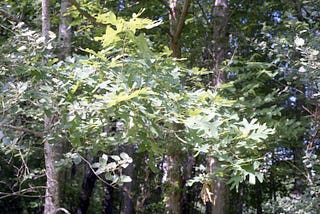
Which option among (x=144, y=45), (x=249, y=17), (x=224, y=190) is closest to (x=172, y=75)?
(x=144, y=45)

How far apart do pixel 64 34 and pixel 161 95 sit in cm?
223

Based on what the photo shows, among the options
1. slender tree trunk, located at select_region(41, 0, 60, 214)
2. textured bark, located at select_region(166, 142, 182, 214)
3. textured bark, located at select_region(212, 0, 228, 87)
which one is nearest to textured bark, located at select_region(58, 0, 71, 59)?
slender tree trunk, located at select_region(41, 0, 60, 214)

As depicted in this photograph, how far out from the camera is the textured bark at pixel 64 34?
3.72m

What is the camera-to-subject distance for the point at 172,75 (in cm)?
223

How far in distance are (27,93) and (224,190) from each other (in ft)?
9.85

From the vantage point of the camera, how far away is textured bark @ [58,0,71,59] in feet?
12.2

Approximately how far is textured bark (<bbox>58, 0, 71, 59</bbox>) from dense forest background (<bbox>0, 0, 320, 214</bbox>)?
0.05 feet

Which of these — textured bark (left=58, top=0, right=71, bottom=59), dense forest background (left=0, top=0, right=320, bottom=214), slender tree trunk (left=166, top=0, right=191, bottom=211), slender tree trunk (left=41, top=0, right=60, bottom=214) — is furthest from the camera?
slender tree trunk (left=166, top=0, right=191, bottom=211)

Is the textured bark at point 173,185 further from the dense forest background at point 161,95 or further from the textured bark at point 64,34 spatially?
the textured bark at point 64,34

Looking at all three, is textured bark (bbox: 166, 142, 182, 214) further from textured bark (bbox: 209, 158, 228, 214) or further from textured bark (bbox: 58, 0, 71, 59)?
textured bark (bbox: 58, 0, 71, 59)

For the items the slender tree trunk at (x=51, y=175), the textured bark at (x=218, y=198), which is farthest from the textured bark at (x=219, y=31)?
the slender tree trunk at (x=51, y=175)

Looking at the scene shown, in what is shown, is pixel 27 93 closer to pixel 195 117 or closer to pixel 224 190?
pixel 195 117

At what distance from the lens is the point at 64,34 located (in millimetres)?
3879

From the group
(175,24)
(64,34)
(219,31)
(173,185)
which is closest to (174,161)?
(173,185)
